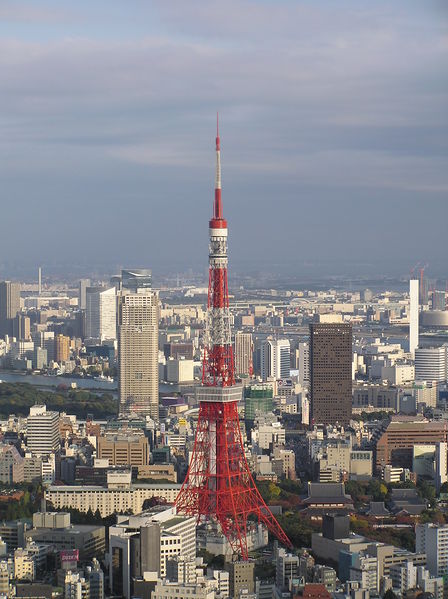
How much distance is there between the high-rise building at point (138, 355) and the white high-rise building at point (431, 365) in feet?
16.9

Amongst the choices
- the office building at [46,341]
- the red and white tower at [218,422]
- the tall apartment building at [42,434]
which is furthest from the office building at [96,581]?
the office building at [46,341]

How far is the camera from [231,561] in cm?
1212

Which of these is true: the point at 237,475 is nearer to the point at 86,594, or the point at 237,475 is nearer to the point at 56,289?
the point at 86,594

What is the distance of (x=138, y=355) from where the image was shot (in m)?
24.5

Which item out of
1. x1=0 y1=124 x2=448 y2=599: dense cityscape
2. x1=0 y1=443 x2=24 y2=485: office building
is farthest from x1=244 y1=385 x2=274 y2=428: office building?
x1=0 y1=443 x2=24 y2=485: office building

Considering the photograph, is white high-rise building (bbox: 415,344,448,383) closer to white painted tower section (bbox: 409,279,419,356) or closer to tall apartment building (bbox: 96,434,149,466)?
white painted tower section (bbox: 409,279,419,356)

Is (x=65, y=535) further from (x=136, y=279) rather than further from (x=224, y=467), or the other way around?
(x=136, y=279)

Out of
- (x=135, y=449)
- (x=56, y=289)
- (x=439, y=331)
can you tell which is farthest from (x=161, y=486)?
(x=56, y=289)

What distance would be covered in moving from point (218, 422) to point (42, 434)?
15.4 feet

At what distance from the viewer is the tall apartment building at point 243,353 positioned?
27.4 m

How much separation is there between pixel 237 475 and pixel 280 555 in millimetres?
2519

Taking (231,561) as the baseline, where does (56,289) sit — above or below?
above

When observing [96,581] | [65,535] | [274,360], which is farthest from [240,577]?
[274,360]

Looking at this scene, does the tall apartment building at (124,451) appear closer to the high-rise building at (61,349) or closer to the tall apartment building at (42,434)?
the tall apartment building at (42,434)
